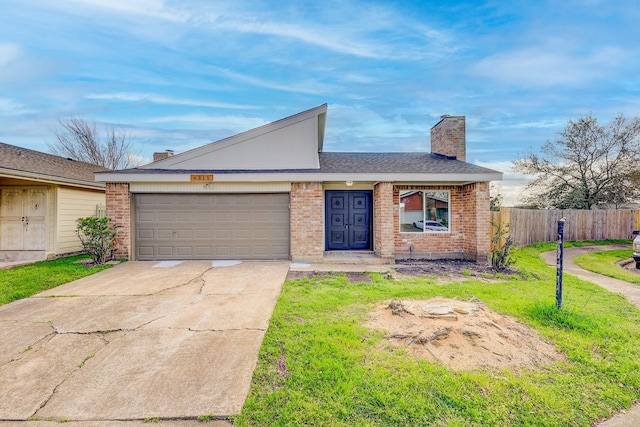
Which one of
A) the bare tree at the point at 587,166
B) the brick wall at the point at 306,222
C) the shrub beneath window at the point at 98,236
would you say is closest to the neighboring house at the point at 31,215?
the shrub beneath window at the point at 98,236

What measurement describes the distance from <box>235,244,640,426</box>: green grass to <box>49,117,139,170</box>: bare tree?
89.4 ft

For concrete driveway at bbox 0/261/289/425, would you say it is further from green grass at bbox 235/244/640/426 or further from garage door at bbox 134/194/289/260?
garage door at bbox 134/194/289/260

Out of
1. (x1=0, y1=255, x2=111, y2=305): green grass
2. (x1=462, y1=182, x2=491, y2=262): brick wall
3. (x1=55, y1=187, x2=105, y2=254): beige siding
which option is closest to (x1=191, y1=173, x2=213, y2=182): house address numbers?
(x1=0, y1=255, x2=111, y2=305): green grass

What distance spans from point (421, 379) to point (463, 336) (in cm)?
112

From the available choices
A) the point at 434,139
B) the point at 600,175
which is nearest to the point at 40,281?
the point at 434,139

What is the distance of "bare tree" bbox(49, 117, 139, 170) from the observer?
75.0ft

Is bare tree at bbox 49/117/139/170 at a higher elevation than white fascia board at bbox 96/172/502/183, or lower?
higher

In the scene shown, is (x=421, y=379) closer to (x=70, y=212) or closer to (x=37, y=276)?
(x=37, y=276)

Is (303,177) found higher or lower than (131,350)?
higher

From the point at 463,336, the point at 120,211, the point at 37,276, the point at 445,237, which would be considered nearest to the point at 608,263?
the point at 445,237

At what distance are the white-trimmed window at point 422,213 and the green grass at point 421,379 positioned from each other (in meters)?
5.03

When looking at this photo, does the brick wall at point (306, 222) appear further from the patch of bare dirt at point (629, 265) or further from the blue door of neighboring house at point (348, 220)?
the patch of bare dirt at point (629, 265)

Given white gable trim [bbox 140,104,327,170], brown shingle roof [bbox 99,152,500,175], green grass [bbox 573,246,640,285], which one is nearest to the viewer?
green grass [bbox 573,246,640,285]

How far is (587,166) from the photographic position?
1889cm
